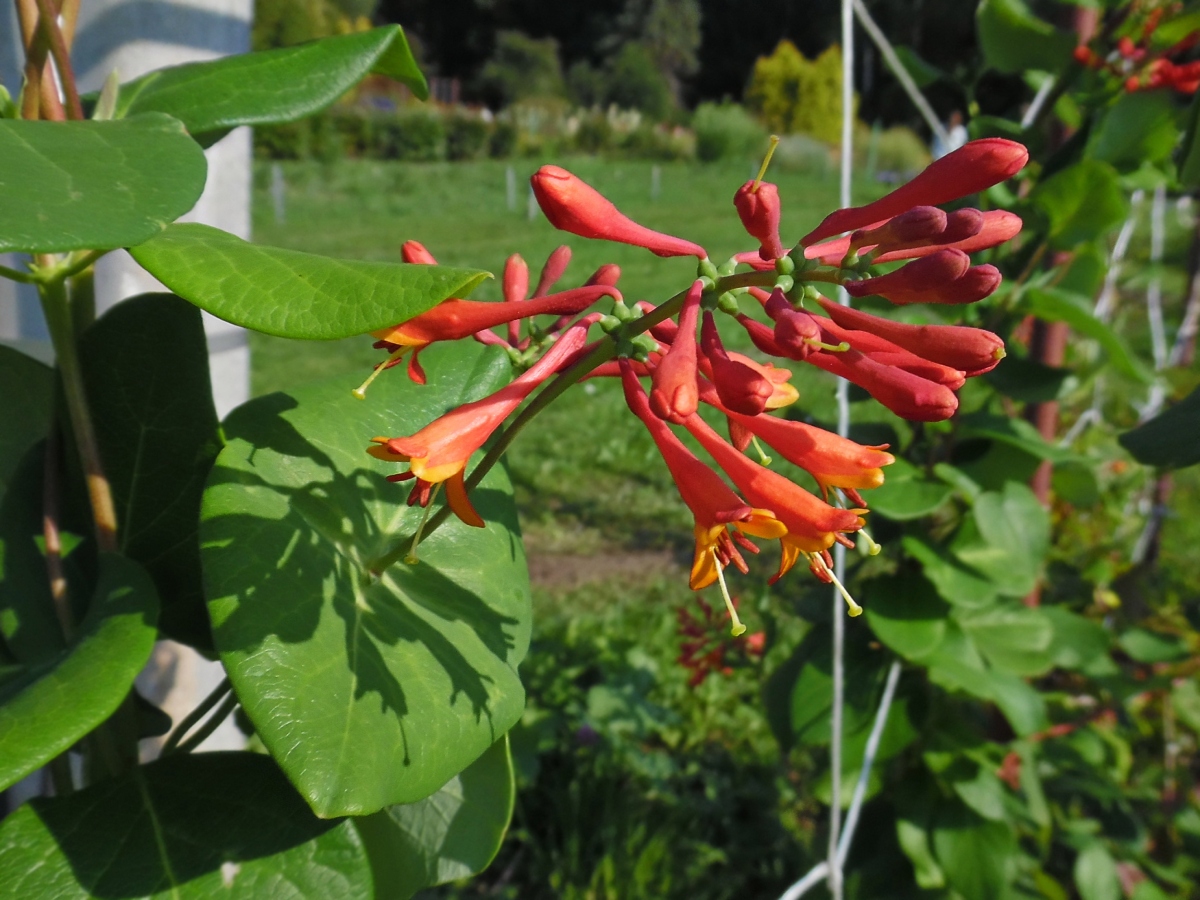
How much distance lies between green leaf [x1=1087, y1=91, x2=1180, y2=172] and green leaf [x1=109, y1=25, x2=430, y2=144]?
876 mm

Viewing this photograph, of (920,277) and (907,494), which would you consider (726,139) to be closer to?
(907,494)

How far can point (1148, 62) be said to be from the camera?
115cm

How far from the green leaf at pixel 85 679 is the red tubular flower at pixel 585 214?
0.32 m

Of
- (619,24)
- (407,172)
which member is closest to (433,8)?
(619,24)

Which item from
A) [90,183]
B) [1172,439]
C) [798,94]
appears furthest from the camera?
[798,94]

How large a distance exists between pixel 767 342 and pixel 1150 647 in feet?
4.47

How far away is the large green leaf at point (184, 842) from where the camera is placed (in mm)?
553

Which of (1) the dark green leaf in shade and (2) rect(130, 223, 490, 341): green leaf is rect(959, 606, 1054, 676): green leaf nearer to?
(1) the dark green leaf in shade

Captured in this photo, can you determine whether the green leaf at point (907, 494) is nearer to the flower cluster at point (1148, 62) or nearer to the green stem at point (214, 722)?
the flower cluster at point (1148, 62)

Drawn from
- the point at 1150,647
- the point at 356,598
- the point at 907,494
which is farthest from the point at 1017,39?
the point at 356,598

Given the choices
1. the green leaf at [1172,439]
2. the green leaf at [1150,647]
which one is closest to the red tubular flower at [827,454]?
the green leaf at [1172,439]

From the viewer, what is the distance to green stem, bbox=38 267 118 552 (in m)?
0.62

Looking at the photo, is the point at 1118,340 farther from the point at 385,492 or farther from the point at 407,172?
the point at 407,172

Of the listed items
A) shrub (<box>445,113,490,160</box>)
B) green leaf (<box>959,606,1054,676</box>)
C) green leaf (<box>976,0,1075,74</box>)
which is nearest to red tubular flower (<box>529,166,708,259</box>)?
green leaf (<box>976,0,1075,74</box>)
